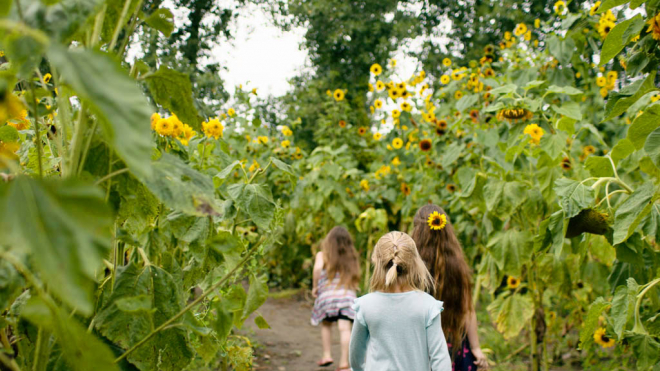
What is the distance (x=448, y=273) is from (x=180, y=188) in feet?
7.06

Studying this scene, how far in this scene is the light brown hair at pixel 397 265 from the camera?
7.14ft

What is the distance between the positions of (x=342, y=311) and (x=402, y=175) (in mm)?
1660

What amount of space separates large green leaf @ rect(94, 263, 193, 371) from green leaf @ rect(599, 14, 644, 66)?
51.9 inches

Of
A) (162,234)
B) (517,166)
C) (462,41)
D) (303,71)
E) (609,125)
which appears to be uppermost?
(462,41)

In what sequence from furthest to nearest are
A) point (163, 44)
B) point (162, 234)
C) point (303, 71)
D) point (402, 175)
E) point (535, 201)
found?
1. point (303, 71)
2. point (163, 44)
3. point (402, 175)
4. point (535, 201)
5. point (162, 234)

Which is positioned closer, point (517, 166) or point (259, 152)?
point (517, 166)

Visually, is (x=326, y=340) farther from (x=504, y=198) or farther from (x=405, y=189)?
(x=504, y=198)

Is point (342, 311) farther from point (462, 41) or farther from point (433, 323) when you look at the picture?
point (462, 41)

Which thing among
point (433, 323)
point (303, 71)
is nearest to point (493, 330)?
point (433, 323)

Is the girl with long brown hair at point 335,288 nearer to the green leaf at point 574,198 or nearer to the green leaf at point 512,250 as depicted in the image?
the green leaf at point 512,250

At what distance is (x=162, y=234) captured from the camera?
1382mm

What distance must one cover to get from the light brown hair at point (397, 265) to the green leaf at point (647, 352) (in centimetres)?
82

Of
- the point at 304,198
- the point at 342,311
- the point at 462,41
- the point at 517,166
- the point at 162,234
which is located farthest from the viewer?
the point at 462,41

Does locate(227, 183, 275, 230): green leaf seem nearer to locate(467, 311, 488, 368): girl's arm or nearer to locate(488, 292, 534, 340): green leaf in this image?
locate(467, 311, 488, 368): girl's arm
